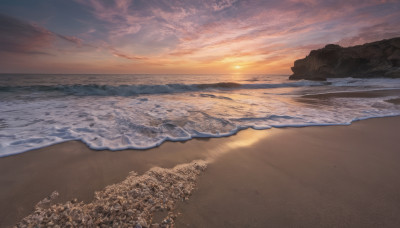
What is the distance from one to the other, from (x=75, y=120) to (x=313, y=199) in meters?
5.03

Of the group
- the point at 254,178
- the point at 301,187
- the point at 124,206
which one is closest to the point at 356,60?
the point at 301,187

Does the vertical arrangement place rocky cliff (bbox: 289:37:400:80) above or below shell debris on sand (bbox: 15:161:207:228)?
above

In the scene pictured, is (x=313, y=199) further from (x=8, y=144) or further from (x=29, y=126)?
(x=29, y=126)

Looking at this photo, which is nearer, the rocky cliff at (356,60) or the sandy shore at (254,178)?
the sandy shore at (254,178)

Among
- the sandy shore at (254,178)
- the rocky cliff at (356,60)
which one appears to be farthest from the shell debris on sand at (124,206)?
the rocky cliff at (356,60)

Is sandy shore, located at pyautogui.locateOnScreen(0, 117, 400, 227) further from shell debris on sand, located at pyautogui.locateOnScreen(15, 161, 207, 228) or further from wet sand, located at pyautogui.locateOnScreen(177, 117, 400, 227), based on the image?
shell debris on sand, located at pyautogui.locateOnScreen(15, 161, 207, 228)

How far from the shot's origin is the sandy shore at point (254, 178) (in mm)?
1334

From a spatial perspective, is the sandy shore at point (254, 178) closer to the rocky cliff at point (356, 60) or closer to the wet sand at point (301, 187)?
the wet sand at point (301, 187)

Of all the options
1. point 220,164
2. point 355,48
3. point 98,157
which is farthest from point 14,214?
point 355,48

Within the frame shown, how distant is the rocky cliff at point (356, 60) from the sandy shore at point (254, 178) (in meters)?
31.1

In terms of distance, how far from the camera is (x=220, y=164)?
82.7 inches

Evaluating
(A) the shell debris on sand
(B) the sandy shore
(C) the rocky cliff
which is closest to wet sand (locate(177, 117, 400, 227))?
(B) the sandy shore

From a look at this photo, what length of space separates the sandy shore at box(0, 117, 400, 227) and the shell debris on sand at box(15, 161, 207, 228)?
0.11 m

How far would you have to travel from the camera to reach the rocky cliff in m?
29.9
